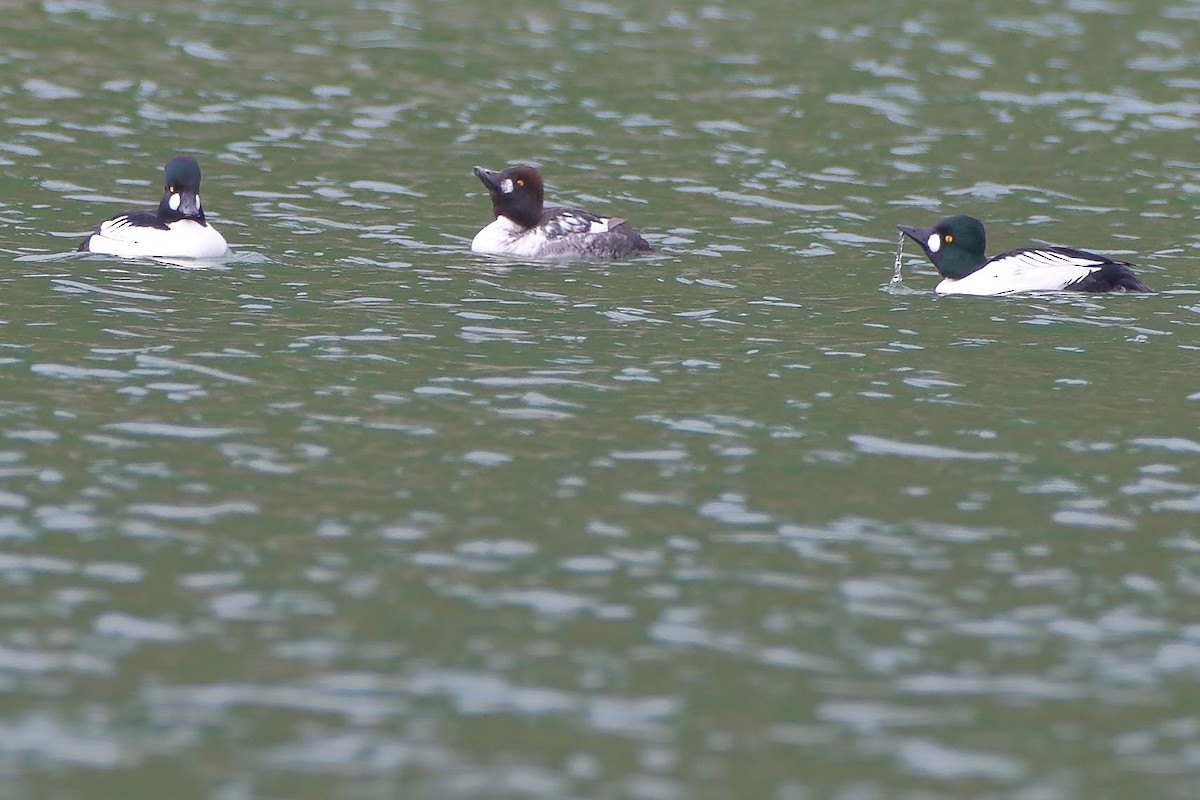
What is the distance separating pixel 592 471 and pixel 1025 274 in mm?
8012

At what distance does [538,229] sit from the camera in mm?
21297

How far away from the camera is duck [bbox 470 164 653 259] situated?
2080 cm

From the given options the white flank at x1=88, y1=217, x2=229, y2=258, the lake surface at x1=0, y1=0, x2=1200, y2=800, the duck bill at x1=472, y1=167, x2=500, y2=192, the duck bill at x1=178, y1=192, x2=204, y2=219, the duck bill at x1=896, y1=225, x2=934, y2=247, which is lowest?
the lake surface at x1=0, y1=0, x2=1200, y2=800

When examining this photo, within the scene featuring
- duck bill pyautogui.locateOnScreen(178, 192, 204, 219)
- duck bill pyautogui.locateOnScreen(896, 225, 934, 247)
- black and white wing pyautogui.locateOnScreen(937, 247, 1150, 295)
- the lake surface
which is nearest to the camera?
the lake surface

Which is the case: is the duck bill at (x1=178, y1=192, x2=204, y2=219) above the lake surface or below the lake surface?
above

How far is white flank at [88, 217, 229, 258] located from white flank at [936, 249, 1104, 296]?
7604 mm

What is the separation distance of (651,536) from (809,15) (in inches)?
953

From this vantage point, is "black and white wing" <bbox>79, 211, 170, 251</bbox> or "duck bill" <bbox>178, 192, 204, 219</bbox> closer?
"black and white wing" <bbox>79, 211, 170, 251</bbox>

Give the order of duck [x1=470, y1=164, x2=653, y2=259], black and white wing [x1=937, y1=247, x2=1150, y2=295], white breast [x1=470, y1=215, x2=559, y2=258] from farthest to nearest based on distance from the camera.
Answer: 1. white breast [x1=470, y1=215, x2=559, y2=258]
2. duck [x1=470, y1=164, x2=653, y2=259]
3. black and white wing [x1=937, y1=247, x2=1150, y2=295]

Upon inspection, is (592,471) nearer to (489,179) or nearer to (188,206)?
(188,206)

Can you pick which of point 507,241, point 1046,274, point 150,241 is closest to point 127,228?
point 150,241

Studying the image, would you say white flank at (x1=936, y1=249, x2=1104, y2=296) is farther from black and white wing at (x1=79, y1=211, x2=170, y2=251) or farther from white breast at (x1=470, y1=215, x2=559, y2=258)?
black and white wing at (x1=79, y1=211, x2=170, y2=251)

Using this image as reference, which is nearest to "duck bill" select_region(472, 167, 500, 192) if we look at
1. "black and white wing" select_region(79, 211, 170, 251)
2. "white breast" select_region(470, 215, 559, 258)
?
"white breast" select_region(470, 215, 559, 258)

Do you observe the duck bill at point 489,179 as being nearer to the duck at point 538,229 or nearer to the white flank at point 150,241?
the duck at point 538,229
